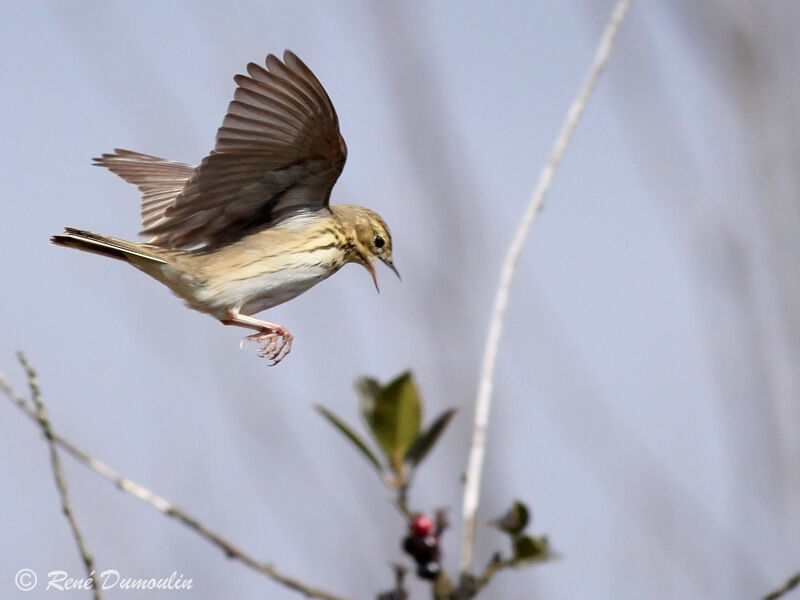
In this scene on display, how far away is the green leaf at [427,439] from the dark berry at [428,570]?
0.78 ft

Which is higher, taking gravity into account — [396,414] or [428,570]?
[396,414]

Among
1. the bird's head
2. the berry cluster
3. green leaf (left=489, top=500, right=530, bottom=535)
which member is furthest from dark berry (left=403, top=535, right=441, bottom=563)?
the bird's head

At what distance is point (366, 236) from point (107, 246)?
3.87ft

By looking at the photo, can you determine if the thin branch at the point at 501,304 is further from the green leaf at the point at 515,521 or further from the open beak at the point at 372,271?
the open beak at the point at 372,271

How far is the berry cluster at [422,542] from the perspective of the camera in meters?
2.07

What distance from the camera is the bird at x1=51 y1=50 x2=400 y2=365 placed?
13.4ft

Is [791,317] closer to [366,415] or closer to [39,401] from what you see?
[366,415]

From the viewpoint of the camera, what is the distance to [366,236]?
15.8 feet

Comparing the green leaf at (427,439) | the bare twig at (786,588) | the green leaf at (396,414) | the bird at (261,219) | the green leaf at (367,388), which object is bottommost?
the bare twig at (786,588)

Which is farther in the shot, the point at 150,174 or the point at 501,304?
the point at 150,174

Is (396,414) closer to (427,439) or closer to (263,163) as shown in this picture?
(427,439)

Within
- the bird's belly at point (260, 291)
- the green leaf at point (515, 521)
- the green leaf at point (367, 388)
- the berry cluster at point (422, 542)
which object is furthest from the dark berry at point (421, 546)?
the bird's belly at point (260, 291)

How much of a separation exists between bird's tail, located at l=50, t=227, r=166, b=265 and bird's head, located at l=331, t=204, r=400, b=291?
0.84 metres

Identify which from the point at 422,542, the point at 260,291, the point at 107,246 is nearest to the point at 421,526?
the point at 422,542
